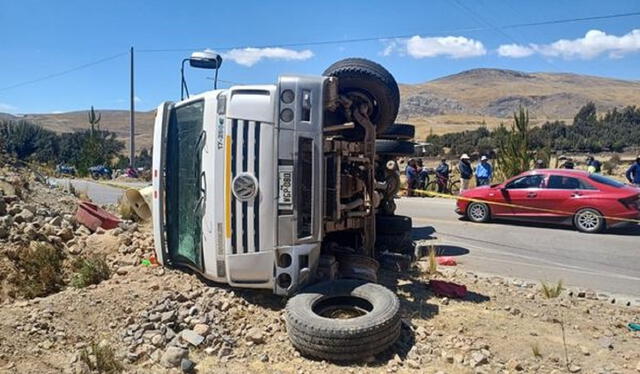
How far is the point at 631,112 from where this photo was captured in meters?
57.3

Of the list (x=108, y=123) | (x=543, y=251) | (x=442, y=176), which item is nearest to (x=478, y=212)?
(x=543, y=251)

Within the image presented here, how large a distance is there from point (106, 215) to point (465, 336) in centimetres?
642

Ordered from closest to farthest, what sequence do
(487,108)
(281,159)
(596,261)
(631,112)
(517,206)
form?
1. (281,159)
2. (596,261)
3. (517,206)
4. (631,112)
5. (487,108)

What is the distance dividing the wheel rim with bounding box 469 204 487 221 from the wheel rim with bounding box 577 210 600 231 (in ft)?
7.08

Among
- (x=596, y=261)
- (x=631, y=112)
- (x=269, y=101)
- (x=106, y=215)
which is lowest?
(x=596, y=261)

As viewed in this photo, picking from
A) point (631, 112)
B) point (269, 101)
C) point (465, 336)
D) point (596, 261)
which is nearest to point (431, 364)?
point (465, 336)

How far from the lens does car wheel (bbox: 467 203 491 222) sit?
13312mm

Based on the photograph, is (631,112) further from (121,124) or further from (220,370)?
(121,124)

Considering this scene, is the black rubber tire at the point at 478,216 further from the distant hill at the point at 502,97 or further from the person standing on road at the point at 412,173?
the distant hill at the point at 502,97

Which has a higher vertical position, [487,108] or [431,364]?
[487,108]

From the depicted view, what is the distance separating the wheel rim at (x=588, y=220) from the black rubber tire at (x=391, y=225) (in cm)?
617

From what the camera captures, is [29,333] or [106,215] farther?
[106,215]

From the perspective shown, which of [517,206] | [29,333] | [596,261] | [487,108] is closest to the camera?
[29,333]

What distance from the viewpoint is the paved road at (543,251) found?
7.74m
